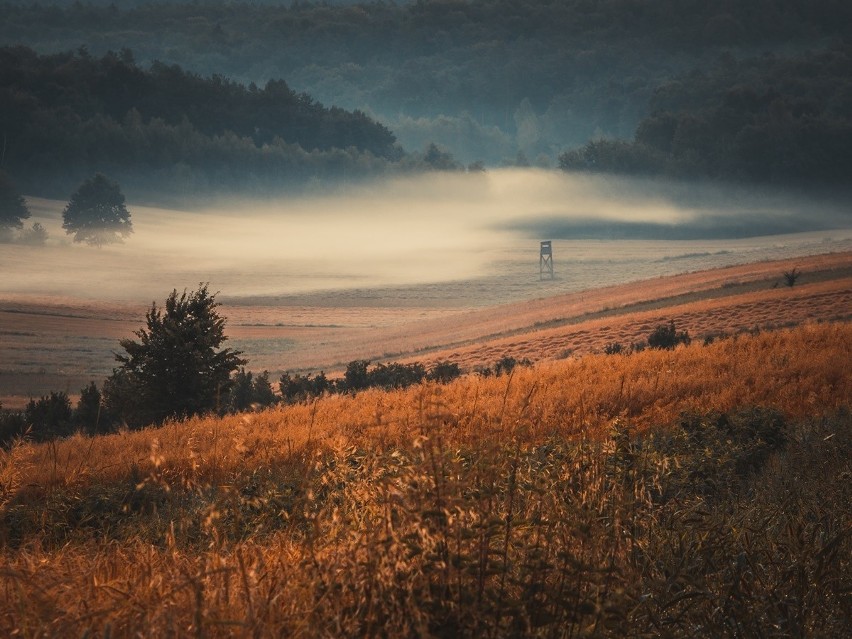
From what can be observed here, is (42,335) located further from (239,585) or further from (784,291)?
(239,585)

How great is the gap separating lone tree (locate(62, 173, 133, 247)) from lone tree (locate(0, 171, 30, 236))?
735cm

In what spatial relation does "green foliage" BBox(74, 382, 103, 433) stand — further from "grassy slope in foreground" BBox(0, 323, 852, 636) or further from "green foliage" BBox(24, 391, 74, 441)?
"grassy slope in foreground" BBox(0, 323, 852, 636)

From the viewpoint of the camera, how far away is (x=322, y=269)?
176m

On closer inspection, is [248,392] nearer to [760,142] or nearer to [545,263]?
[545,263]

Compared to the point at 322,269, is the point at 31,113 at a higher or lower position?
higher

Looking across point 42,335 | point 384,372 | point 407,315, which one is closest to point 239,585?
point 384,372

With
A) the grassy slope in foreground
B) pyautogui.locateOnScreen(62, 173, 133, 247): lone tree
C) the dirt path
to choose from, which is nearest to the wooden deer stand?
the dirt path

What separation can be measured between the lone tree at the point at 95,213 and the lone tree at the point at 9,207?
24.1 feet

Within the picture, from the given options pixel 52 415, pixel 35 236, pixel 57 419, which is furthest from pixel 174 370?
pixel 35 236

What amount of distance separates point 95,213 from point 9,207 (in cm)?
1416

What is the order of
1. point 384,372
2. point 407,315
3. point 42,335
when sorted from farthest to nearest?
1. point 407,315
2. point 42,335
3. point 384,372

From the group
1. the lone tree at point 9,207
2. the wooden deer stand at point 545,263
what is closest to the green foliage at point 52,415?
the wooden deer stand at point 545,263

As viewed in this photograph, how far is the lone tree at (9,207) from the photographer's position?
15012 centimetres

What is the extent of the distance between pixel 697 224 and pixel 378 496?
7902 inches
